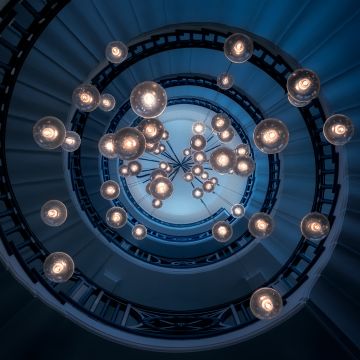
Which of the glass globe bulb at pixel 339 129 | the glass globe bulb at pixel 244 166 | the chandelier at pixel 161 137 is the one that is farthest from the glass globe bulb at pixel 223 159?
the glass globe bulb at pixel 339 129

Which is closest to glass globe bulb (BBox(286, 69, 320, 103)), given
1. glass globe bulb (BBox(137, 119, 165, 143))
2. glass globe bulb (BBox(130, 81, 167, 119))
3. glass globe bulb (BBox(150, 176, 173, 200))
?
glass globe bulb (BBox(130, 81, 167, 119))

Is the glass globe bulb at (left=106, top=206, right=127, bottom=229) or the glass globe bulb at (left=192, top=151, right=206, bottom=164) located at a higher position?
the glass globe bulb at (left=192, top=151, right=206, bottom=164)

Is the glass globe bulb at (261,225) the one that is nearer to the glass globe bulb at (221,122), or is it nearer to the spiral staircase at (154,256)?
the spiral staircase at (154,256)

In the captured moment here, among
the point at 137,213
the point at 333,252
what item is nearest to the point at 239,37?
the point at 333,252

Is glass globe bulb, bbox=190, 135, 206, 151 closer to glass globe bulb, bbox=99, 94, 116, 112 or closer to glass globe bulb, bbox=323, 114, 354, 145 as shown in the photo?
glass globe bulb, bbox=99, 94, 116, 112

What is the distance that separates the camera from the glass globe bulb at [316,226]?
341 centimetres

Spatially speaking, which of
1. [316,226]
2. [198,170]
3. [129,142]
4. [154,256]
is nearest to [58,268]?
[129,142]

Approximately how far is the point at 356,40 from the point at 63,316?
228 inches

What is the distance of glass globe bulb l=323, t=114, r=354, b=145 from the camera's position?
3084 mm

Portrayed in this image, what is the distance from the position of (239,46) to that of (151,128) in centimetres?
149

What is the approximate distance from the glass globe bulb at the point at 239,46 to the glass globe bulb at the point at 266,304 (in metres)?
2.82

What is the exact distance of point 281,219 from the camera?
24.3 ft

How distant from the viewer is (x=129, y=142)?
294cm

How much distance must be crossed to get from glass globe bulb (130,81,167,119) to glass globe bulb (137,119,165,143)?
494 millimetres
